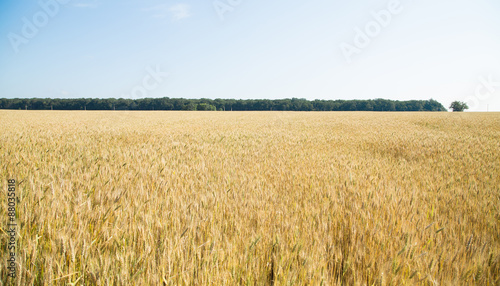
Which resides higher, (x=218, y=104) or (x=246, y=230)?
(x=218, y=104)

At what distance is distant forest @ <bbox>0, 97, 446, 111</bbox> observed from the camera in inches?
3686

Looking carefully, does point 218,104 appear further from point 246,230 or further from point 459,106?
point 246,230

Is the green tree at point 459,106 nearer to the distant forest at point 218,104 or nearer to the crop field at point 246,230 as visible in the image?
the distant forest at point 218,104

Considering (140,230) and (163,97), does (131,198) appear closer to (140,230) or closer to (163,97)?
(140,230)

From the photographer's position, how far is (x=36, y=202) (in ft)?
6.26

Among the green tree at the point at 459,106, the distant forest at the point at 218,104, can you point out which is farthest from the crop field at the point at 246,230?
the green tree at the point at 459,106

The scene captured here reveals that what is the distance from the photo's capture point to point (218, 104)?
10494 cm

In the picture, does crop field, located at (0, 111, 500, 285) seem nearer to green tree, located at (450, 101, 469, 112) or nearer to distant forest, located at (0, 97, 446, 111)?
distant forest, located at (0, 97, 446, 111)

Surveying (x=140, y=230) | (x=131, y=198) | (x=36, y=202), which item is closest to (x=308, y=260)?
(x=140, y=230)

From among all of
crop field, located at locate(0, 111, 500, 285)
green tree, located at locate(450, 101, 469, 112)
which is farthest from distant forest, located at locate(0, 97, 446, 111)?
crop field, located at locate(0, 111, 500, 285)

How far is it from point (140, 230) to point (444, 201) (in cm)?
331

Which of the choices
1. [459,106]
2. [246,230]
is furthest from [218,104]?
[246,230]

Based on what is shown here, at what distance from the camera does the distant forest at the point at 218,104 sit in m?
93.6

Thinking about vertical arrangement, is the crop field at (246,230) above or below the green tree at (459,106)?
below
